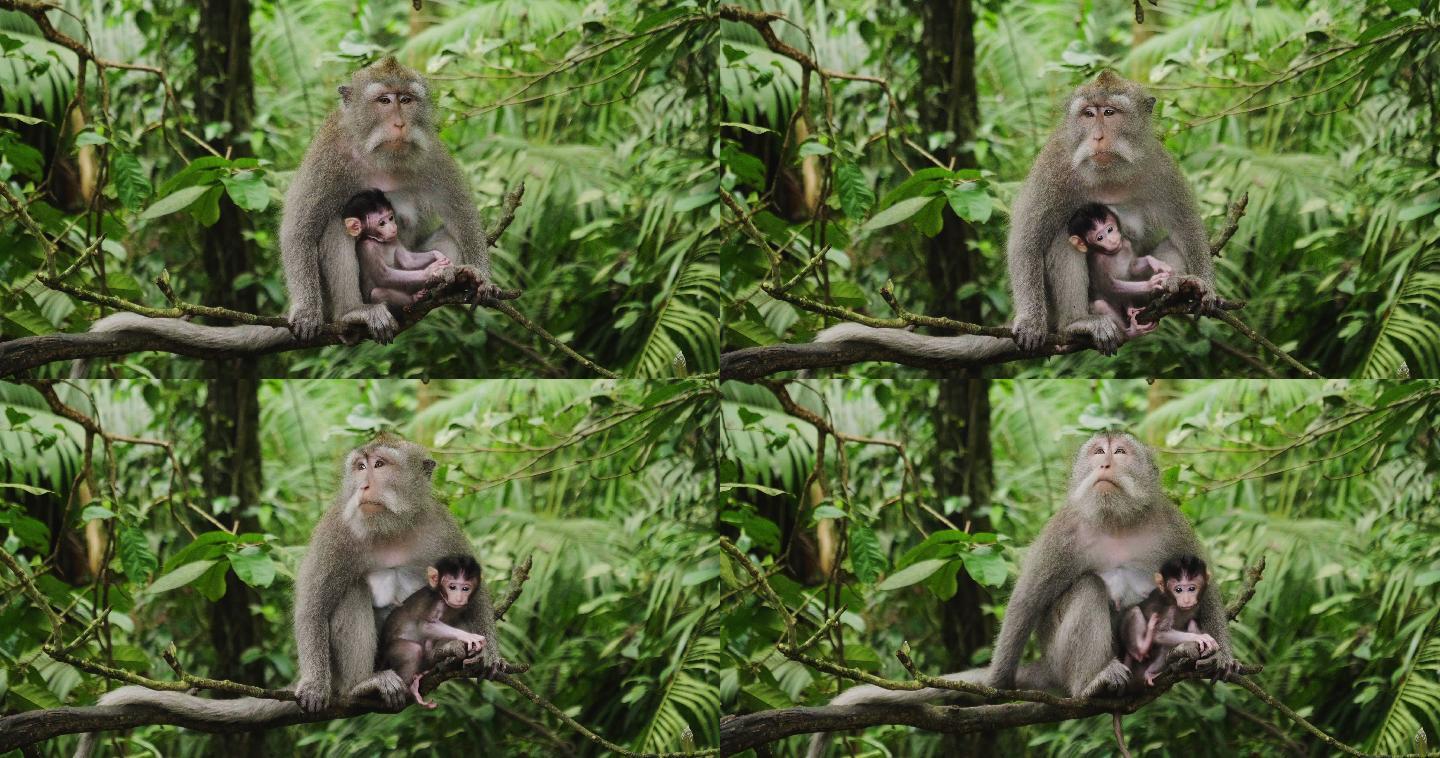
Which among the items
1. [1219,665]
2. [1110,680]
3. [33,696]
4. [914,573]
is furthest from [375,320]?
[1219,665]

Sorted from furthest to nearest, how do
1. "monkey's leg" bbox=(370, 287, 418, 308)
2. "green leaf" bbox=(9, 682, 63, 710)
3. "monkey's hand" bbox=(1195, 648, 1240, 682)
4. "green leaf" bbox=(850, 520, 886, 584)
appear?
"green leaf" bbox=(850, 520, 886, 584) < "green leaf" bbox=(9, 682, 63, 710) < "monkey's leg" bbox=(370, 287, 418, 308) < "monkey's hand" bbox=(1195, 648, 1240, 682)

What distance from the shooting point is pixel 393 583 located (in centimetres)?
383

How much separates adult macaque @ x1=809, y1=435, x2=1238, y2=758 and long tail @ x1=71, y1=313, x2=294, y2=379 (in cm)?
181

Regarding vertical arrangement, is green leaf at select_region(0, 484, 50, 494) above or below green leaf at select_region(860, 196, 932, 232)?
below

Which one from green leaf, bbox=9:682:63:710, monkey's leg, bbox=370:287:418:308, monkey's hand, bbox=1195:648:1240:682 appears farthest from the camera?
green leaf, bbox=9:682:63:710

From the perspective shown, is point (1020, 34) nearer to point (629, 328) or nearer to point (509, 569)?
point (629, 328)

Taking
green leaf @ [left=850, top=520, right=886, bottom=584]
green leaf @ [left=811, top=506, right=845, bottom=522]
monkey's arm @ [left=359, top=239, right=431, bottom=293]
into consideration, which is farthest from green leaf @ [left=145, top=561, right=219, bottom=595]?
green leaf @ [left=850, top=520, right=886, bottom=584]

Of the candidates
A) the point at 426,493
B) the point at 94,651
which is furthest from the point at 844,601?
the point at 94,651

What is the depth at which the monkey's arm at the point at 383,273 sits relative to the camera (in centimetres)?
380

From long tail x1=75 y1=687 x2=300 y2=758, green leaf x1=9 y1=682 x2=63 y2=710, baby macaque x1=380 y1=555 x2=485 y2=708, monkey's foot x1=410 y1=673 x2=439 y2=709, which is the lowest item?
green leaf x1=9 y1=682 x2=63 y2=710

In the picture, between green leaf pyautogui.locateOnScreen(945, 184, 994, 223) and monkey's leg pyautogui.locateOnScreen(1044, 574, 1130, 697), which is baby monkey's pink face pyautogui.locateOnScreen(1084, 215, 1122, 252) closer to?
green leaf pyautogui.locateOnScreen(945, 184, 994, 223)

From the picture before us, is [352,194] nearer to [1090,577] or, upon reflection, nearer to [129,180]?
[129,180]

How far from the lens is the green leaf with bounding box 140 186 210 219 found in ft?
12.7

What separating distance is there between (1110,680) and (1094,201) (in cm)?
124
